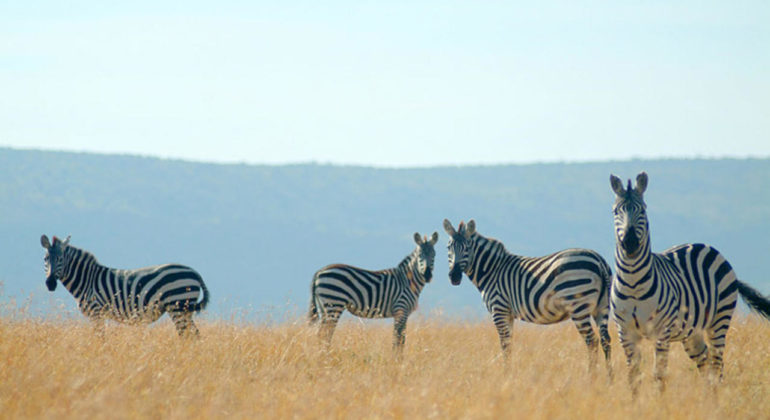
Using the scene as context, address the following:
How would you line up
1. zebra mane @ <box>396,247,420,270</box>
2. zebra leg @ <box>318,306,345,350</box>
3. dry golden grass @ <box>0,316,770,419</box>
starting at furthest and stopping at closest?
zebra mane @ <box>396,247,420,270</box> → zebra leg @ <box>318,306,345,350</box> → dry golden grass @ <box>0,316,770,419</box>

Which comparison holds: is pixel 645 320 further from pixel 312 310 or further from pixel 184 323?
pixel 184 323

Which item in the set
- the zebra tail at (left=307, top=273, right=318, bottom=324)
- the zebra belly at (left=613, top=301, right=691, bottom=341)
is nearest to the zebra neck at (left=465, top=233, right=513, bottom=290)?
the zebra tail at (left=307, top=273, right=318, bottom=324)

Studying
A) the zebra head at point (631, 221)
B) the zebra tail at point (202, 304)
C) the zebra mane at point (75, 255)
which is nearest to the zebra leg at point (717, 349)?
the zebra head at point (631, 221)

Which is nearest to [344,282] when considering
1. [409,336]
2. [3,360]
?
[409,336]

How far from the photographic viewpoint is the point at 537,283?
10719 millimetres

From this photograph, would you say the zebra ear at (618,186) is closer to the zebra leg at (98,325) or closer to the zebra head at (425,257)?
the zebra head at (425,257)

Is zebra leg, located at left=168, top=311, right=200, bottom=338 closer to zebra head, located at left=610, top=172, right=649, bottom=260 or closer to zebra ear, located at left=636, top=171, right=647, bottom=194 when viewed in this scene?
zebra head, located at left=610, top=172, right=649, bottom=260

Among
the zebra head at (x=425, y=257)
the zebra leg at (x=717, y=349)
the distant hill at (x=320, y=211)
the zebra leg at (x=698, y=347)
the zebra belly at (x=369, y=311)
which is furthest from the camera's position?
the distant hill at (x=320, y=211)

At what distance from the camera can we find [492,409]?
276 inches

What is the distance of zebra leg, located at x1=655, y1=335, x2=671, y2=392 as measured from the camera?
836 centimetres

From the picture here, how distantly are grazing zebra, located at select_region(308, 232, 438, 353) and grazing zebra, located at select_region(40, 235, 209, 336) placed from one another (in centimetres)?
160

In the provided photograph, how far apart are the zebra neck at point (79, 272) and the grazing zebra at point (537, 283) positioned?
5.10 meters

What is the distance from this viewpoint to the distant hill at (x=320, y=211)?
3041 inches

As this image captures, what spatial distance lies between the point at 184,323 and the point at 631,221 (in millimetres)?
6277
